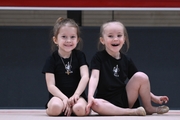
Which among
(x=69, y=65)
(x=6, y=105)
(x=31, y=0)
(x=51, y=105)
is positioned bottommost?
(x=6, y=105)

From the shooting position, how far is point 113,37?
286 cm

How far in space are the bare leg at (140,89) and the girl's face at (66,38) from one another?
→ 0.48 metres

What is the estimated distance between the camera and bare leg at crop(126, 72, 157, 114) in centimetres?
276

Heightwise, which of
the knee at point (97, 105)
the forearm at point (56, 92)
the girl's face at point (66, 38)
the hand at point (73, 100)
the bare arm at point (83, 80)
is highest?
the girl's face at point (66, 38)

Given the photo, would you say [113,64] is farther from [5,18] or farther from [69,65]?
[5,18]

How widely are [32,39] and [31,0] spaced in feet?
2.19

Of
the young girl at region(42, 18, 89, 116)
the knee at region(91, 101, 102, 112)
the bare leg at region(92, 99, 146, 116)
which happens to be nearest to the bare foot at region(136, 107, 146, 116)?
the bare leg at region(92, 99, 146, 116)

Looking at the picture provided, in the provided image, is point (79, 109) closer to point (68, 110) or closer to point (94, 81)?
point (68, 110)

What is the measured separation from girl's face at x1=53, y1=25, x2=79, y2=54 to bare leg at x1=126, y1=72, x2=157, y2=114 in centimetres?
48

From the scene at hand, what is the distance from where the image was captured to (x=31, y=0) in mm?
3768

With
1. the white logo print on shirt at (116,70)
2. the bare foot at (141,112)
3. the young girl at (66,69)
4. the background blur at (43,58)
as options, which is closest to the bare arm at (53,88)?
the young girl at (66,69)

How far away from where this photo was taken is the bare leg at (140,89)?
2.76 metres

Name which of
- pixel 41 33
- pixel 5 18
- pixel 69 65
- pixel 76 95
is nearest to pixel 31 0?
pixel 41 33

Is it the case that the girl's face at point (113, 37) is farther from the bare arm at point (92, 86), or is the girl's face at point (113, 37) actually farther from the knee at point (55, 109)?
the knee at point (55, 109)
